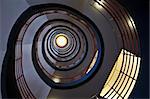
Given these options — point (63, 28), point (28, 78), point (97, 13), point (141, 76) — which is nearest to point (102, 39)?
point (97, 13)

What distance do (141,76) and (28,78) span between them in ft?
12.7

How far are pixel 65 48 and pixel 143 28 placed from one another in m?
9.11

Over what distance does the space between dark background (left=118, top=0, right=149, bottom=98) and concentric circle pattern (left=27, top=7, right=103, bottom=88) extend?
99.6 inches

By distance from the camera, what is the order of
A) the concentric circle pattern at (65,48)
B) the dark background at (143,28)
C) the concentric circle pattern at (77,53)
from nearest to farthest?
the dark background at (143,28) < the concentric circle pattern at (77,53) < the concentric circle pattern at (65,48)

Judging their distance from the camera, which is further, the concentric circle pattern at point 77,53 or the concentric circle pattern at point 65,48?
the concentric circle pattern at point 65,48

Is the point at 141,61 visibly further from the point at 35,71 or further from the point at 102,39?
the point at 35,71

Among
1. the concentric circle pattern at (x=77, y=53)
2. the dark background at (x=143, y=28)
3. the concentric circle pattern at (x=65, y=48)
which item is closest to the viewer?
the dark background at (x=143, y=28)

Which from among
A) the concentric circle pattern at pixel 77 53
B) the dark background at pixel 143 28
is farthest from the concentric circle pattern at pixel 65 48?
the dark background at pixel 143 28

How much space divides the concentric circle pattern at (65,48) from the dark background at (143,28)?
253cm

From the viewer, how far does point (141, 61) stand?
109 inches

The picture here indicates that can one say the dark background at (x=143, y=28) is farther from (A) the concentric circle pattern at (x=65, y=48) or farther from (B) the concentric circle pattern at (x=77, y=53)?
(A) the concentric circle pattern at (x=65, y=48)

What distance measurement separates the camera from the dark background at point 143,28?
2650mm

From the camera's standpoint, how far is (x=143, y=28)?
2.68 meters

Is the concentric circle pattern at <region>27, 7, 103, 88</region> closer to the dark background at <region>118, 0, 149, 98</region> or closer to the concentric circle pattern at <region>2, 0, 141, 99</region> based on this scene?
the concentric circle pattern at <region>2, 0, 141, 99</region>
